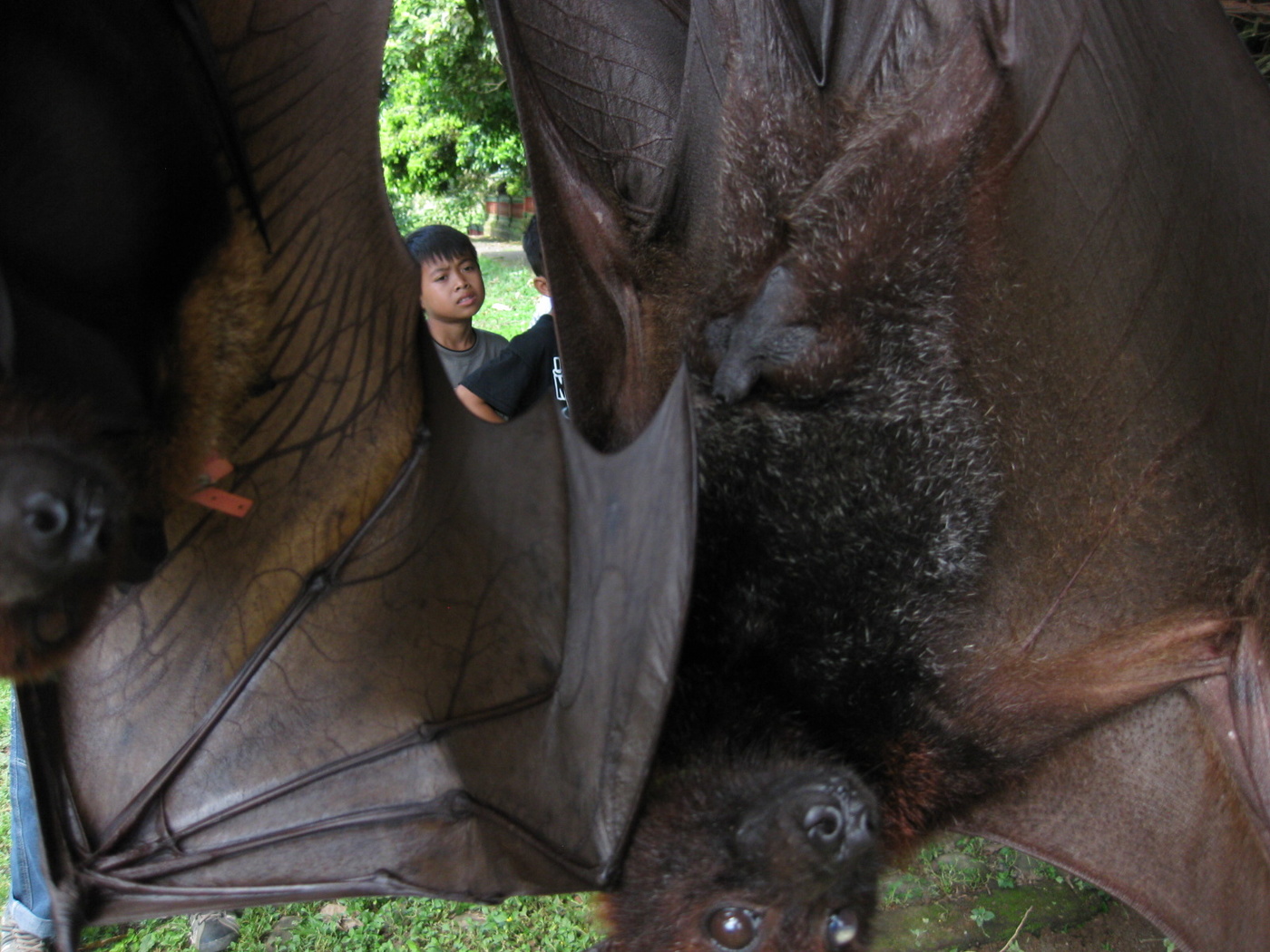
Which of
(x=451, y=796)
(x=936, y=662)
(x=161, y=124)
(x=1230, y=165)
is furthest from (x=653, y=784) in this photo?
(x=1230, y=165)

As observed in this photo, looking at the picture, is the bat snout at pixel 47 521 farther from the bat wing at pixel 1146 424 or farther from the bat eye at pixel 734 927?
the bat wing at pixel 1146 424

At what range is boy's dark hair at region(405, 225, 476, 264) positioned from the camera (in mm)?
4004

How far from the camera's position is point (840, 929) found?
186 cm

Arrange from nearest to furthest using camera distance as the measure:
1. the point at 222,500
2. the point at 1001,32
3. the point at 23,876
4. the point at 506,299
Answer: the point at 222,500 < the point at 1001,32 < the point at 23,876 < the point at 506,299

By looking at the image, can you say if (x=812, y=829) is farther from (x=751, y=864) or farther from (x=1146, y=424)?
(x=1146, y=424)

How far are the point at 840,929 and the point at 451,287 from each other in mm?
2873

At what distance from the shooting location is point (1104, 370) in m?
1.91

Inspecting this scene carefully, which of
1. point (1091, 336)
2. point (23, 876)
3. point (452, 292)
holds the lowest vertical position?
point (23, 876)

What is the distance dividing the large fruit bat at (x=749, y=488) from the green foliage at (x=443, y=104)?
463cm

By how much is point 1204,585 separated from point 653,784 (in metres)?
1.20

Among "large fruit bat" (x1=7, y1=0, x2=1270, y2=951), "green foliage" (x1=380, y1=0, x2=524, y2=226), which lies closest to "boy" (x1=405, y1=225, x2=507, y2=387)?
"large fruit bat" (x1=7, y1=0, x2=1270, y2=951)

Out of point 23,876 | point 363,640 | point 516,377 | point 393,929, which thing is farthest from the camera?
point 516,377

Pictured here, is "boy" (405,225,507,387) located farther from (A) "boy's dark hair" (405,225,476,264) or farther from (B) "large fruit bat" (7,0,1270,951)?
(B) "large fruit bat" (7,0,1270,951)

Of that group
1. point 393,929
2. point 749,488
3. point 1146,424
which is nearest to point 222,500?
point 749,488
